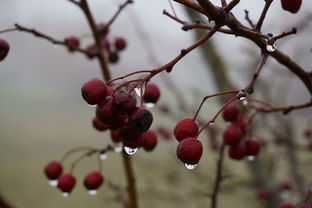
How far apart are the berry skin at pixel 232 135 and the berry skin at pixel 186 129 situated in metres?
0.32

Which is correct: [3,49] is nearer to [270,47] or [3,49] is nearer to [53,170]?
[53,170]

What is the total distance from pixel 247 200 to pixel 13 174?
340 centimetres

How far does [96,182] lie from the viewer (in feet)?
3.94

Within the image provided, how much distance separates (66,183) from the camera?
1182 mm

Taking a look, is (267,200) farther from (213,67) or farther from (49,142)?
(49,142)

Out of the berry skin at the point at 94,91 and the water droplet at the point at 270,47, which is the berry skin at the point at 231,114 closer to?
the water droplet at the point at 270,47

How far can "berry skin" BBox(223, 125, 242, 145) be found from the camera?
45.0 inches

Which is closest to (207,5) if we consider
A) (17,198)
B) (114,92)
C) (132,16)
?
(114,92)

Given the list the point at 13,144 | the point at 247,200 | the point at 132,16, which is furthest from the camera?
the point at 13,144

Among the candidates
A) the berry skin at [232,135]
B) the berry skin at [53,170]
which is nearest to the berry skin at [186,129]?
the berry skin at [232,135]

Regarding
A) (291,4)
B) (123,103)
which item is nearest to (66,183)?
(123,103)

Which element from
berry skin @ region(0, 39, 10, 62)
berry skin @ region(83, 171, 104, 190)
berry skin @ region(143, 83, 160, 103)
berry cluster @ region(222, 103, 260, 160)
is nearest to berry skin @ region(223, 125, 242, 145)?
berry cluster @ region(222, 103, 260, 160)

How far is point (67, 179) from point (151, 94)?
458 millimetres

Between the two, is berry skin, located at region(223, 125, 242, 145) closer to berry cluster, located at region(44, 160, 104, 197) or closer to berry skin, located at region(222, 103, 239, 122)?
berry skin, located at region(222, 103, 239, 122)
